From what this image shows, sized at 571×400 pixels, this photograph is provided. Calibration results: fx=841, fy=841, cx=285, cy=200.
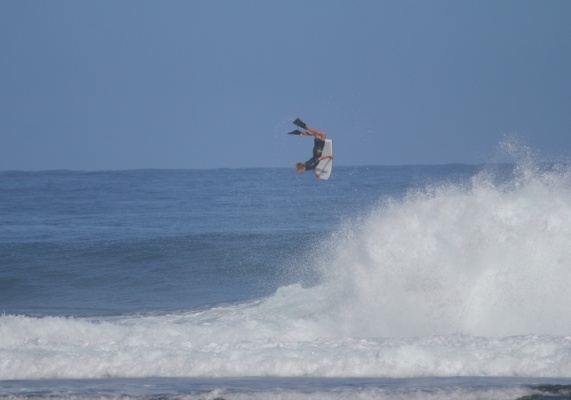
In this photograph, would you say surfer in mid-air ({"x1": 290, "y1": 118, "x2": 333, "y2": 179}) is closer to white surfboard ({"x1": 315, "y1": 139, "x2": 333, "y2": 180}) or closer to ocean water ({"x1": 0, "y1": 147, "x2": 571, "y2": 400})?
white surfboard ({"x1": 315, "y1": 139, "x2": 333, "y2": 180})

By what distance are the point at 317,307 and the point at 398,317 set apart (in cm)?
181

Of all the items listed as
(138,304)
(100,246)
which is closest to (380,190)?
(100,246)

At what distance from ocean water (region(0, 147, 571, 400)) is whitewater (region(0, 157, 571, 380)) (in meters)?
0.03

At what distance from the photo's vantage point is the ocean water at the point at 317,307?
35.9ft

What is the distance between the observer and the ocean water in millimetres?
10945

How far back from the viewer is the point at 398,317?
14586 mm

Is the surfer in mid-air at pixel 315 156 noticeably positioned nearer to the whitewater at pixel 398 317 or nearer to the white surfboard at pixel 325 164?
the white surfboard at pixel 325 164

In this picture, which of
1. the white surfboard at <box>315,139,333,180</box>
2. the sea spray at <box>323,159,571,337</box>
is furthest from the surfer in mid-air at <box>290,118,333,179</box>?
the sea spray at <box>323,159,571,337</box>

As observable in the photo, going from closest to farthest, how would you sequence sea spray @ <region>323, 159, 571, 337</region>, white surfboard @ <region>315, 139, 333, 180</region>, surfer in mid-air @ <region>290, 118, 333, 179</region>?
sea spray @ <region>323, 159, 571, 337</region>, surfer in mid-air @ <region>290, 118, 333, 179</region>, white surfboard @ <region>315, 139, 333, 180</region>

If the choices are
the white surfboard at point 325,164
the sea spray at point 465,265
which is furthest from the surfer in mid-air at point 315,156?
the sea spray at point 465,265

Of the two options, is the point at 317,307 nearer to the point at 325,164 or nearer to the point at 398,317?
the point at 398,317

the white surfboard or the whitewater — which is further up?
the white surfboard

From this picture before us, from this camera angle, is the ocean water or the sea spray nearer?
the ocean water

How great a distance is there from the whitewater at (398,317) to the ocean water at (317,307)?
1.2 inches
